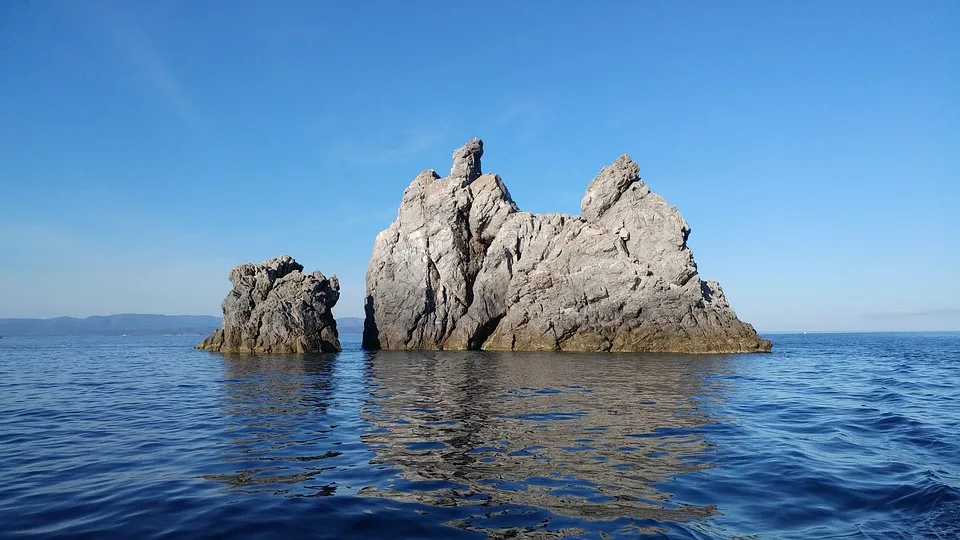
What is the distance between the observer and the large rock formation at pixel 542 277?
62844mm

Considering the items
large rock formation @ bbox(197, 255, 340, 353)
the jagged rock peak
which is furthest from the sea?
the jagged rock peak

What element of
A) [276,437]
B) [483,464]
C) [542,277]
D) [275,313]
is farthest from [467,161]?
[483,464]

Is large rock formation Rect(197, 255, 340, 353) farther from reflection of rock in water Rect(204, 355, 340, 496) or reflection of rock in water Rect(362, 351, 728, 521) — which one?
reflection of rock in water Rect(362, 351, 728, 521)

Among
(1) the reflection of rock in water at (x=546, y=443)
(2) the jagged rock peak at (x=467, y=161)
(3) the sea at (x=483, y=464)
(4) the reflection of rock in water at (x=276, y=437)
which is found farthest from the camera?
(2) the jagged rock peak at (x=467, y=161)

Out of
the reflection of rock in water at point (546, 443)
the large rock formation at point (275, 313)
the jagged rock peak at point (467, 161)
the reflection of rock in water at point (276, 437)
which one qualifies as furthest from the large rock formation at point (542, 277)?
the reflection of rock in water at point (276, 437)

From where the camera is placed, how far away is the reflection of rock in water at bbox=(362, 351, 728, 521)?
32.6 feet

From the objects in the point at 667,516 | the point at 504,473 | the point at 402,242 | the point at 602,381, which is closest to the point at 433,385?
the point at 602,381

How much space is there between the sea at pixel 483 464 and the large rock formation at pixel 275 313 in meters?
38.6

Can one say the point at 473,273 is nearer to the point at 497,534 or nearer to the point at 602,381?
the point at 602,381

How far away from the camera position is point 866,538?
797 centimetres

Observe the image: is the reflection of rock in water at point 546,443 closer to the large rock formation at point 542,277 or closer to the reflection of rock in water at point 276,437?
the reflection of rock in water at point 276,437

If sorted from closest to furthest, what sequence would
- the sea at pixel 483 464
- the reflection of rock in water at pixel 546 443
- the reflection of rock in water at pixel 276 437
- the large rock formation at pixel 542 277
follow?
the sea at pixel 483 464
the reflection of rock in water at pixel 546 443
the reflection of rock in water at pixel 276 437
the large rock formation at pixel 542 277

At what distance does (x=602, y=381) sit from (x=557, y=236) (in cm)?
4361

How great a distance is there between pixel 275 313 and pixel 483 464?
56045mm
